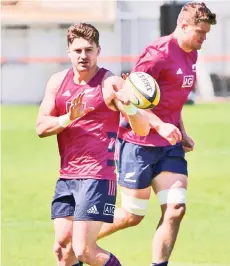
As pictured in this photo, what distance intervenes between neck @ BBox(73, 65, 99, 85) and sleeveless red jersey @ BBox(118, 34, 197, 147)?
0.77 meters

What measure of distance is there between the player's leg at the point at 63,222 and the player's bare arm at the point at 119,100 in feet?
2.40

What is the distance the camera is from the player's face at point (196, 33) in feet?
31.5

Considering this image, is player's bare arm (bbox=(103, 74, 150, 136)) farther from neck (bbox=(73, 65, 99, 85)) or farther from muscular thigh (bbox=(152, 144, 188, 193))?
muscular thigh (bbox=(152, 144, 188, 193))

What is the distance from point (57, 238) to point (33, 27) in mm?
27205

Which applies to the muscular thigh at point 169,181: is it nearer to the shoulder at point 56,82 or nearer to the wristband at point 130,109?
the wristband at point 130,109

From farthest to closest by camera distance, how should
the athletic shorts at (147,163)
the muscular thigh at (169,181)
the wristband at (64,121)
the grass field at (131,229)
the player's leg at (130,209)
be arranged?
the grass field at (131,229) → the player's leg at (130,209) → the athletic shorts at (147,163) → the muscular thigh at (169,181) → the wristband at (64,121)

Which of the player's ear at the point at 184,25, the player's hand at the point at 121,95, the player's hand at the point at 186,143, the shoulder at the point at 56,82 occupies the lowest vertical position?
the player's hand at the point at 186,143

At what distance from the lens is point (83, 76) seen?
8914 millimetres

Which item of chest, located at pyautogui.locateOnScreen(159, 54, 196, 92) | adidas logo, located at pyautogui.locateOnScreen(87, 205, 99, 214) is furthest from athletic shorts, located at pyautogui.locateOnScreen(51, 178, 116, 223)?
chest, located at pyautogui.locateOnScreen(159, 54, 196, 92)

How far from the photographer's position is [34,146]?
71.2 ft

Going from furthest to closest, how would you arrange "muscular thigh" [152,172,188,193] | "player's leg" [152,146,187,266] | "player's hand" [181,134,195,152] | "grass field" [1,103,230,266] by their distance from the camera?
"grass field" [1,103,230,266]
"player's hand" [181,134,195,152]
"muscular thigh" [152,172,188,193]
"player's leg" [152,146,187,266]

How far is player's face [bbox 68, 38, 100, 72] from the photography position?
8.76 m

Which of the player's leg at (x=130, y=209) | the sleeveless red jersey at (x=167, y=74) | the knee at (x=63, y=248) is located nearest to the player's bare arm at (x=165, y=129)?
the sleeveless red jersey at (x=167, y=74)

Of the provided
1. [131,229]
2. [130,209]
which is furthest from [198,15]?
[131,229]
